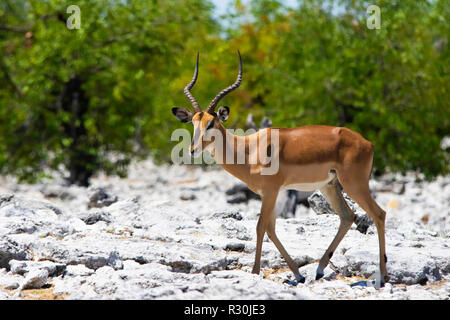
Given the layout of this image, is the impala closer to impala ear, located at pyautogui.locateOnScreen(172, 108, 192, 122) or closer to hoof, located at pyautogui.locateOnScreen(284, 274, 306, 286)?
hoof, located at pyautogui.locateOnScreen(284, 274, 306, 286)

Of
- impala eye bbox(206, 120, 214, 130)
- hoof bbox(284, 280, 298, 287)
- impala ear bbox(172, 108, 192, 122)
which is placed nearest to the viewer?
hoof bbox(284, 280, 298, 287)

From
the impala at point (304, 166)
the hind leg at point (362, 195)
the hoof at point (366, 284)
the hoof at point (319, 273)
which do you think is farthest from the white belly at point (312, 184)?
the hoof at point (366, 284)

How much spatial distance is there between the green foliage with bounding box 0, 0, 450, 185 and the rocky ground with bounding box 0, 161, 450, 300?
919 cm

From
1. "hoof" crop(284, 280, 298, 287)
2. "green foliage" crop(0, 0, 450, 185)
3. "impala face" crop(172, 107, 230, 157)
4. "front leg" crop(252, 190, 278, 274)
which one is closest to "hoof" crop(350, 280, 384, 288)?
"hoof" crop(284, 280, 298, 287)

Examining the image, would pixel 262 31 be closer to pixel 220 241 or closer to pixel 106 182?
pixel 106 182

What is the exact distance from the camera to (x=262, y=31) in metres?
29.1

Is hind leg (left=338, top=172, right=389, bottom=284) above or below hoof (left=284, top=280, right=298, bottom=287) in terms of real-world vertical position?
above

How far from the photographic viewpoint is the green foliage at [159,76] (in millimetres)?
21172

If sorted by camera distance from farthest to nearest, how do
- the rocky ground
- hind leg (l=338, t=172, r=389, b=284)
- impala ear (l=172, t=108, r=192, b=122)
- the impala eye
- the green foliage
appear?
the green foliage
impala ear (l=172, t=108, r=192, b=122)
the impala eye
hind leg (l=338, t=172, r=389, b=284)
the rocky ground

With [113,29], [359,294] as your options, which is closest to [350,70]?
[113,29]

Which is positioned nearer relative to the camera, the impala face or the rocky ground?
the rocky ground

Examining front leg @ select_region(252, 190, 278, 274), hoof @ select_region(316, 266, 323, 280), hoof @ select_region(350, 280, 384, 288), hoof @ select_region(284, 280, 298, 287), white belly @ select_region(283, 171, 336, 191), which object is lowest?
hoof @ select_region(284, 280, 298, 287)

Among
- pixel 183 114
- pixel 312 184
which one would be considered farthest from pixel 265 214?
pixel 183 114

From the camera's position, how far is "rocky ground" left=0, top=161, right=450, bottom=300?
7.33 m
